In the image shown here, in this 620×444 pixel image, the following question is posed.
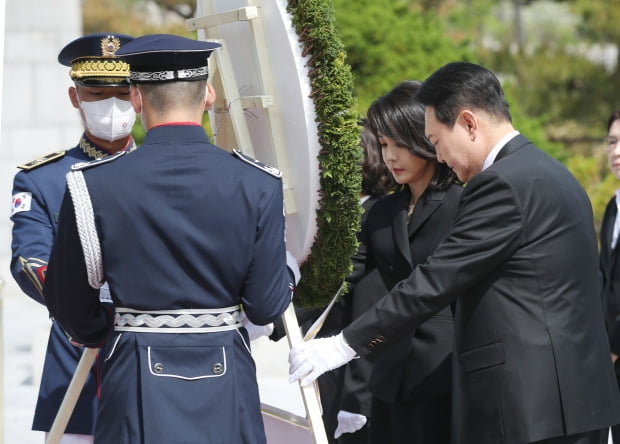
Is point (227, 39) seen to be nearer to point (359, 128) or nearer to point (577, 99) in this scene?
point (359, 128)

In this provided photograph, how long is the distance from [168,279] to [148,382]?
0.27 metres

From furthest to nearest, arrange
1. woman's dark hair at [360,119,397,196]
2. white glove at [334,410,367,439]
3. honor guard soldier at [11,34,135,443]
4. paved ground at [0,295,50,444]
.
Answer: paved ground at [0,295,50,444] < woman's dark hair at [360,119,397,196] < white glove at [334,410,367,439] < honor guard soldier at [11,34,135,443]

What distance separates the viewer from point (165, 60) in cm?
266

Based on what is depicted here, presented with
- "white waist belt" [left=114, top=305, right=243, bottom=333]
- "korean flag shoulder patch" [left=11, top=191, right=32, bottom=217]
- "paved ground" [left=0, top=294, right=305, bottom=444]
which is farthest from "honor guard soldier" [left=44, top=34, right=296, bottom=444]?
"paved ground" [left=0, top=294, right=305, bottom=444]

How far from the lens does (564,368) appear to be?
2973 mm

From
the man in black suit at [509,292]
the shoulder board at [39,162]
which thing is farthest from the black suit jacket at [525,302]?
the shoulder board at [39,162]

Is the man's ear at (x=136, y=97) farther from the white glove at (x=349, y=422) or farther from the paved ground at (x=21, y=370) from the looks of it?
the paved ground at (x=21, y=370)

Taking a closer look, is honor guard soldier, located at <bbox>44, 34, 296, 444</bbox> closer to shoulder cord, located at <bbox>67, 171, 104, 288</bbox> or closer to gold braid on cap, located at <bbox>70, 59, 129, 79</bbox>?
shoulder cord, located at <bbox>67, 171, 104, 288</bbox>

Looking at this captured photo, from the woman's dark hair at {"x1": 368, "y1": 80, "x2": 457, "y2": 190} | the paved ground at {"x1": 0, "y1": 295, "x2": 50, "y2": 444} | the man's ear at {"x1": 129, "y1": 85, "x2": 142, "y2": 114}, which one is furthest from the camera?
the paved ground at {"x1": 0, "y1": 295, "x2": 50, "y2": 444}

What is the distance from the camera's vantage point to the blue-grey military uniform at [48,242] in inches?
132

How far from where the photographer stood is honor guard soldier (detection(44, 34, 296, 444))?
2627 millimetres

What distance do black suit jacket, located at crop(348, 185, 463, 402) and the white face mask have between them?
1.00m

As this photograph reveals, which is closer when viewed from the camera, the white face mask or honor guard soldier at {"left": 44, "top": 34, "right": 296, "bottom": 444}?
honor guard soldier at {"left": 44, "top": 34, "right": 296, "bottom": 444}

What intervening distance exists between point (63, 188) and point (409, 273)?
1.24 meters
